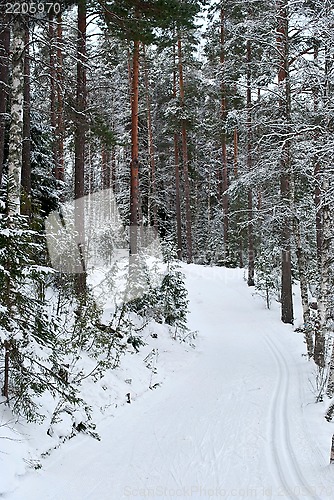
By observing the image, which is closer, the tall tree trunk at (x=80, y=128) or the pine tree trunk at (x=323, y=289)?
the pine tree trunk at (x=323, y=289)

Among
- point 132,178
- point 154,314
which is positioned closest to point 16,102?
point 132,178

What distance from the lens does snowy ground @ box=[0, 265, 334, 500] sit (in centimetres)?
471

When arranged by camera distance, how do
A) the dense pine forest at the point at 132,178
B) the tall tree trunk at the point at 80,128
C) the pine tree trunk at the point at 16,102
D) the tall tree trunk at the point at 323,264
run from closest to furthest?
the dense pine forest at the point at 132,178
the pine tree trunk at the point at 16,102
the tall tree trunk at the point at 323,264
the tall tree trunk at the point at 80,128

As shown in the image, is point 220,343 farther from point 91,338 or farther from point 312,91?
point 312,91

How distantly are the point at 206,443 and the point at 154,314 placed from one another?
7.17 metres

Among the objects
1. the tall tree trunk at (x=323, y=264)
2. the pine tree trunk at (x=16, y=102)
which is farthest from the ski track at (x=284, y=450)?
the pine tree trunk at (x=16, y=102)

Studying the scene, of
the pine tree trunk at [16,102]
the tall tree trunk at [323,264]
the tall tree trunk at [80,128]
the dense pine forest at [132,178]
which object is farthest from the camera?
the tall tree trunk at [80,128]

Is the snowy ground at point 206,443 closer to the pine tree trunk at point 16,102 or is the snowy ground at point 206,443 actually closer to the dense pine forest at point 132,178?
the dense pine forest at point 132,178

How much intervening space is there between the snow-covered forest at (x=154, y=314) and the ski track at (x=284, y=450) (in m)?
0.04

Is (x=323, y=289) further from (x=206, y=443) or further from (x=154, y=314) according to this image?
(x=154, y=314)

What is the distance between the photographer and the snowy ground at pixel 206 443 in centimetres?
471

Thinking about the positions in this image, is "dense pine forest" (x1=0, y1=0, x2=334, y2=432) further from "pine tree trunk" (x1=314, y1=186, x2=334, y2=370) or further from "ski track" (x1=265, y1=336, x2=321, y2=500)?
"ski track" (x1=265, y1=336, x2=321, y2=500)

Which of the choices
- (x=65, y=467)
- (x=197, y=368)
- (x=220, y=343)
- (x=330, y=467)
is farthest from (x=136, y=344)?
(x=330, y=467)

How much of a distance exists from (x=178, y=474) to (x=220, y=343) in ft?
29.2
